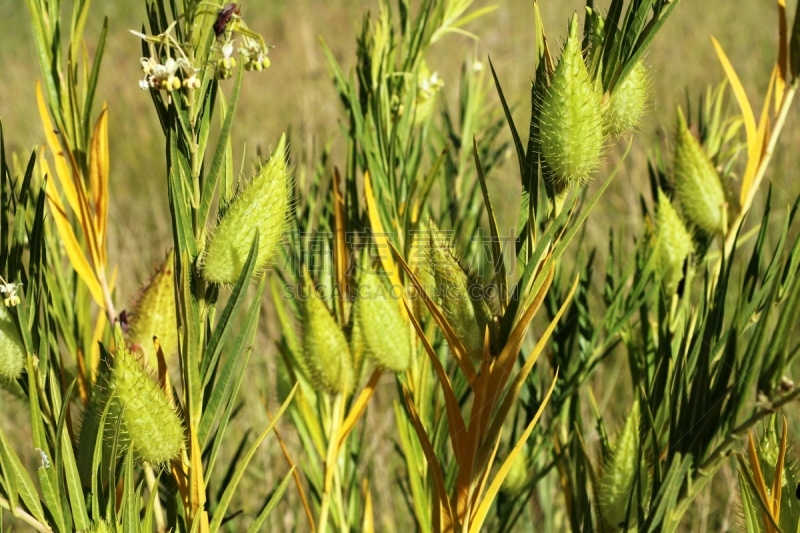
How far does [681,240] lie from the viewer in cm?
61

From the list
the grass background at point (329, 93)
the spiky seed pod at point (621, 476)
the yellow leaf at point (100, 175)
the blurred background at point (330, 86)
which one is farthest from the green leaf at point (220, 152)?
the blurred background at point (330, 86)

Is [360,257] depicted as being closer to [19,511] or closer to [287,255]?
[287,255]

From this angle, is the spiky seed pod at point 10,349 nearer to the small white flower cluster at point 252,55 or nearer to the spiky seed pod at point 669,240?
the small white flower cluster at point 252,55

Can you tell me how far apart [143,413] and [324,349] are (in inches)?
7.8

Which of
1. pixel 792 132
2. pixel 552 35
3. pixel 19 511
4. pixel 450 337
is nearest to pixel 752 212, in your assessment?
pixel 792 132

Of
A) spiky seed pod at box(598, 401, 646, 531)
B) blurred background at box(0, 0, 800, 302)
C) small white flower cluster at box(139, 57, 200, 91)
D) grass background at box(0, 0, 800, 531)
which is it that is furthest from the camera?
blurred background at box(0, 0, 800, 302)

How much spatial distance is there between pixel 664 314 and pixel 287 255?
339 mm

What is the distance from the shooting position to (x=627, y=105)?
44 cm

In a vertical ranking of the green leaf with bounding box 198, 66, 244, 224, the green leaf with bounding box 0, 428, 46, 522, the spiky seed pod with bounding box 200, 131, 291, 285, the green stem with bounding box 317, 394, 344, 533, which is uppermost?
the green leaf with bounding box 198, 66, 244, 224

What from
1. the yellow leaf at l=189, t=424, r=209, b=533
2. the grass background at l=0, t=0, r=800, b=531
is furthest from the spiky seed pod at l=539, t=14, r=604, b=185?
the grass background at l=0, t=0, r=800, b=531

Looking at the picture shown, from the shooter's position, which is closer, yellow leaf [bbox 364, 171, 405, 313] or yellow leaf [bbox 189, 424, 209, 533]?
yellow leaf [bbox 189, 424, 209, 533]

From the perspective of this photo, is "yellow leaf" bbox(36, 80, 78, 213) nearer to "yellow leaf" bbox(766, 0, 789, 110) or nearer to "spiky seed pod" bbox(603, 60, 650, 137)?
"spiky seed pod" bbox(603, 60, 650, 137)

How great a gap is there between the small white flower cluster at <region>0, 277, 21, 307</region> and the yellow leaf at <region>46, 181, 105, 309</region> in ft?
0.50

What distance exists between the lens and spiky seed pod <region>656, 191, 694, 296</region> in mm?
607
